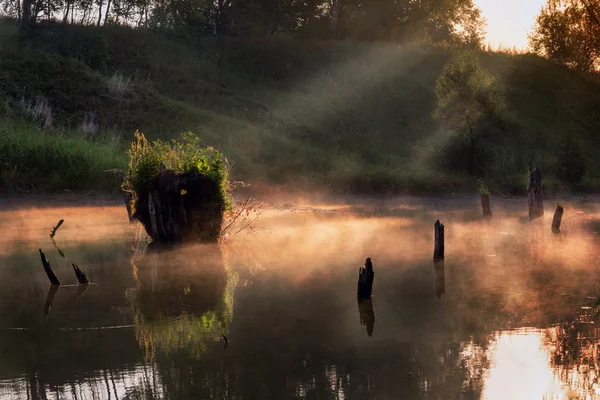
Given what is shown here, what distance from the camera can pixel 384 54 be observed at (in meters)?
64.9

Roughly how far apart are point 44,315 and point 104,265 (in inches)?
196

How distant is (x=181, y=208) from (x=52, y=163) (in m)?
13.2

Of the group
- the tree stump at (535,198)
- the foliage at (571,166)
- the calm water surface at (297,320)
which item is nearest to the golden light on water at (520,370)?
the calm water surface at (297,320)

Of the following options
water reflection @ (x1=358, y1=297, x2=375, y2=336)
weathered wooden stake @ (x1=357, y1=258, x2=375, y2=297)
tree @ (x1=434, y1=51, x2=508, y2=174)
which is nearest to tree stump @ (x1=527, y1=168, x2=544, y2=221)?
tree @ (x1=434, y1=51, x2=508, y2=174)

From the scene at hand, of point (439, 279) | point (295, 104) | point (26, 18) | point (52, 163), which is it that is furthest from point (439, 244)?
point (26, 18)

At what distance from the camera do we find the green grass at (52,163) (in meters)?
30.9

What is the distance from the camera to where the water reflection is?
39.5 feet

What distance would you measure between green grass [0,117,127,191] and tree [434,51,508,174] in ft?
64.3

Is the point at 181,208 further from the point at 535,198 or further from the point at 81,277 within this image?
the point at 535,198

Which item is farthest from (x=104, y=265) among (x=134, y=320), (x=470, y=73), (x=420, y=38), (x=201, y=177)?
(x=420, y=38)

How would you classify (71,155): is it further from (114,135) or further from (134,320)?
(134,320)

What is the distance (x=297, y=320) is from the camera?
12.4 meters

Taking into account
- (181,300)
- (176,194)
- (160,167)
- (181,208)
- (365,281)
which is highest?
(160,167)

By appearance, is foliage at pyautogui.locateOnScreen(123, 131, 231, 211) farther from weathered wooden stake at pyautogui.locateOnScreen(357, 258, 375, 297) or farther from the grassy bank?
the grassy bank
